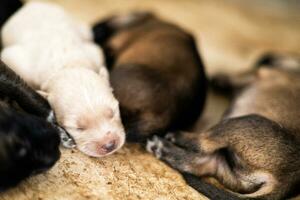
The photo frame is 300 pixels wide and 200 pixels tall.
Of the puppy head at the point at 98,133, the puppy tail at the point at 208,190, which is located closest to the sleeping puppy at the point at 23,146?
the puppy head at the point at 98,133

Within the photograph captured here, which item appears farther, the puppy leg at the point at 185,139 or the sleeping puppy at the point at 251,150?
the puppy leg at the point at 185,139

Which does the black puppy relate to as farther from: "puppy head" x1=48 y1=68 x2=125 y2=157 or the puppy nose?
the puppy nose

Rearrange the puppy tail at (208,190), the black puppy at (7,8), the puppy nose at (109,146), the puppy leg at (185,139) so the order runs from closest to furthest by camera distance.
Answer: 1. the puppy nose at (109,146)
2. the puppy tail at (208,190)
3. the puppy leg at (185,139)
4. the black puppy at (7,8)

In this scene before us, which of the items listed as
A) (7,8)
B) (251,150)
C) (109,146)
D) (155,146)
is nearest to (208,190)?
(251,150)

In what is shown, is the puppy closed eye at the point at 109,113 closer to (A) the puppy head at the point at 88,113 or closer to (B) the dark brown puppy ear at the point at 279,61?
(A) the puppy head at the point at 88,113

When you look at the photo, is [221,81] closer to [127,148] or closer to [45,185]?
[127,148]

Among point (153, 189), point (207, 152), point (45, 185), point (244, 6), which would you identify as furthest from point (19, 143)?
point (244, 6)

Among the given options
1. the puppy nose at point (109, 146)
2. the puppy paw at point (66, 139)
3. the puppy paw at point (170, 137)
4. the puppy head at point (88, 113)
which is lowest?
the puppy paw at point (170, 137)
